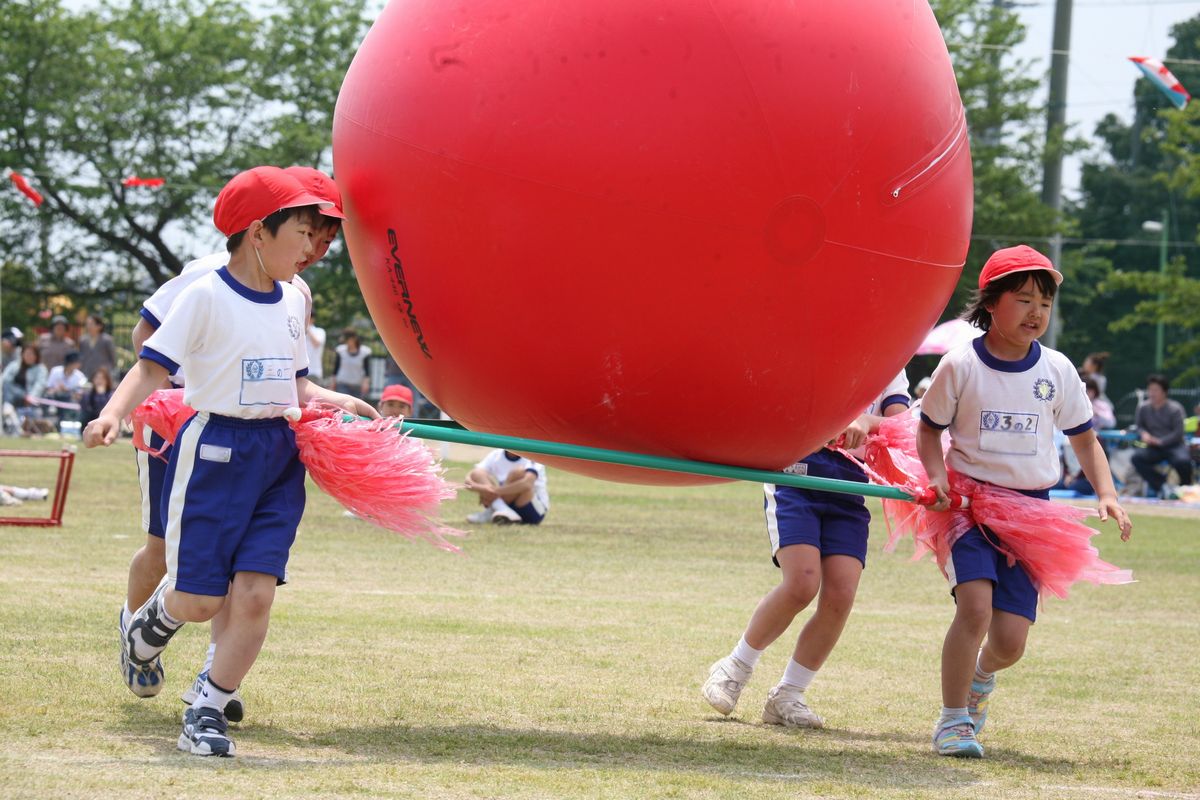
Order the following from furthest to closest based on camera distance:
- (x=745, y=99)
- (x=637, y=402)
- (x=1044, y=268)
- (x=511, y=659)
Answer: (x=511, y=659), (x=1044, y=268), (x=637, y=402), (x=745, y=99)

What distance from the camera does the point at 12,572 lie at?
7871mm

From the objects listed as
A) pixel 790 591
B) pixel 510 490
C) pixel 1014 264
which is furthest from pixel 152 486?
pixel 510 490

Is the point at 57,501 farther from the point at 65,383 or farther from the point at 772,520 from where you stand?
the point at 65,383

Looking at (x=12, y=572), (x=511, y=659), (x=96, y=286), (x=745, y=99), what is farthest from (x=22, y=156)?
(x=745, y=99)

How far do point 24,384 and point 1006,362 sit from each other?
2155 centimetres

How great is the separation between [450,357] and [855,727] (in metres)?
2.05

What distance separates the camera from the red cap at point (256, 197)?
441cm

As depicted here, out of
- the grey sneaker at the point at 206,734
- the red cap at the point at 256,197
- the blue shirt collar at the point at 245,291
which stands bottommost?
the grey sneaker at the point at 206,734

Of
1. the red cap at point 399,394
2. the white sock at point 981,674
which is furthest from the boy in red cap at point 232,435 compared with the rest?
the red cap at point 399,394

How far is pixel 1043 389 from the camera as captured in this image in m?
5.07

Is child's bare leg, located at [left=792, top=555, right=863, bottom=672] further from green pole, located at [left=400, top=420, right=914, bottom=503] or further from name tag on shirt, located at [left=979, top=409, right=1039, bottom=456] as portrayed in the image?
green pole, located at [left=400, top=420, right=914, bottom=503]

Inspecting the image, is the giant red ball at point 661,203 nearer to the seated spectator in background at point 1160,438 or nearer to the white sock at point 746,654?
the white sock at point 746,654

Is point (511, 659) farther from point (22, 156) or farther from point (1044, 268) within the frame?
point (22, 156)

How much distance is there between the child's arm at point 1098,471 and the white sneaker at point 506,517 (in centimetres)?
733
